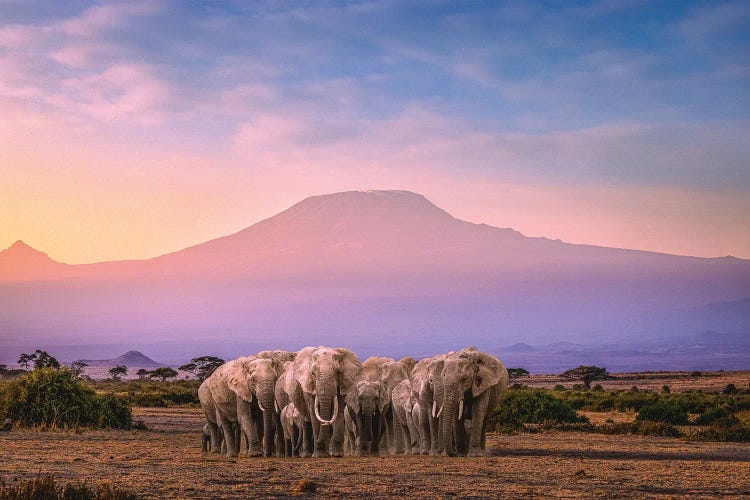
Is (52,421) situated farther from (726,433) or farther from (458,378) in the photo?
(726,433)

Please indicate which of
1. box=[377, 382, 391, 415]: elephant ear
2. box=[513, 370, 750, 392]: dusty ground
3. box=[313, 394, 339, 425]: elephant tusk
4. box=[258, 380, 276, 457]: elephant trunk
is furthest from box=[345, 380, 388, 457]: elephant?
box=[513, 370, 750, 392]: dusty ground

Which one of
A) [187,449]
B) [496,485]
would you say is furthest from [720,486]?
[187,449]

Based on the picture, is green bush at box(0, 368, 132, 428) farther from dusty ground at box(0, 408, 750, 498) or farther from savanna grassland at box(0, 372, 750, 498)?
dusty ground at box(0, 408, 750, 498)

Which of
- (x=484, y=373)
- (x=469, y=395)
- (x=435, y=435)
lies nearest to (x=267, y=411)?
(x=435, y=435)

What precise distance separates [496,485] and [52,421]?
19397 mm

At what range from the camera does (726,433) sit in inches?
1214

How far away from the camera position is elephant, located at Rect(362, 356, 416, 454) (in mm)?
26984

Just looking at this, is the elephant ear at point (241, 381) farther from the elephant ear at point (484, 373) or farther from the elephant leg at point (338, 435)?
the elephant ear at point (484, 373)

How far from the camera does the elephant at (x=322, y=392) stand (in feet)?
77.6

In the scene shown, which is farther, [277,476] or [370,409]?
[370,409]

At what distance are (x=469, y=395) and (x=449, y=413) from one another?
2.97 ft

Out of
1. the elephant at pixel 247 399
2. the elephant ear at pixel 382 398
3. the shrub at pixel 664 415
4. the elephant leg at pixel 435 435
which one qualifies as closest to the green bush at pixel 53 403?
the elephant at pixel 247 399

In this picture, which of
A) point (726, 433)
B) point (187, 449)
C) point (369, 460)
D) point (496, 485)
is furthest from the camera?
point (726, 433)

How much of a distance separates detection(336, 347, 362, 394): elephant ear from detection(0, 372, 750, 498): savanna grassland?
7.09 ft
